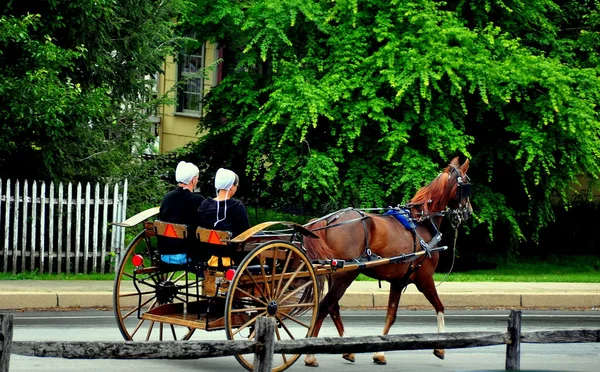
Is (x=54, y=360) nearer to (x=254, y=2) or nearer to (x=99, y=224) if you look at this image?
(x=99, y=224)

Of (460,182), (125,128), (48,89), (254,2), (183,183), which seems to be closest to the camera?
(183,183)

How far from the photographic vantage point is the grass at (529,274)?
56.4 ft

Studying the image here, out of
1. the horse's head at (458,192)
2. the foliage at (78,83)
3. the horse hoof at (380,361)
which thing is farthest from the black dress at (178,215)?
the foliage at (78,83)

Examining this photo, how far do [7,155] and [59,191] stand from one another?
1.77 meters

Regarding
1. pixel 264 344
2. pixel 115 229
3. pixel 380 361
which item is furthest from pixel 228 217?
pixel 115 229

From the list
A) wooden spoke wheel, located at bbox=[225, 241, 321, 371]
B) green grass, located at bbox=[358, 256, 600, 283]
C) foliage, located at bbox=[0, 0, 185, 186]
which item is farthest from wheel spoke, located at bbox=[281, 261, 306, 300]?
green grass, located at bbox=[358, 256, 600, 283]

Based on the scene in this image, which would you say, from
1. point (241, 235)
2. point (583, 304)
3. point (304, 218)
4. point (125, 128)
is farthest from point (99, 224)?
point (241, 235)

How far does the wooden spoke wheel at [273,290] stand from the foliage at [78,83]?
797 cm

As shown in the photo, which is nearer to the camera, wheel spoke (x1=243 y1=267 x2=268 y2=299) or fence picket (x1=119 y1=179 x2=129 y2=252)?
wheel spoke (x1=243 y1=267 x2=268 y2=299)

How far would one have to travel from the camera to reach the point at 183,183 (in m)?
10.4

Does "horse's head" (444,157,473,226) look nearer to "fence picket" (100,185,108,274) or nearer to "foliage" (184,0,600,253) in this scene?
"fence picket" (100,185,108,274)

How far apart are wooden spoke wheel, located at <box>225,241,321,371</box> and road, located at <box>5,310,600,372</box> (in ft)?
1.79

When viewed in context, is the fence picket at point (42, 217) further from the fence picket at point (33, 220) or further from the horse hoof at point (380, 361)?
the horse hoof at point (380, 361)

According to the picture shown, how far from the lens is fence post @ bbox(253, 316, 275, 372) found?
6.86m
